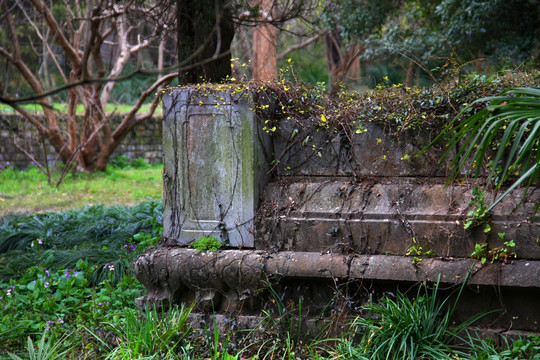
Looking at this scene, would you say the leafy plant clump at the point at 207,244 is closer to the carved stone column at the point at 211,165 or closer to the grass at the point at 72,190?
the carved stone column at the point at 211,165

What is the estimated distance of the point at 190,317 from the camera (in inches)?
162

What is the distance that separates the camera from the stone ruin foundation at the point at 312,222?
352cm

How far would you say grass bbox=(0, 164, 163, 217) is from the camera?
9277 mm

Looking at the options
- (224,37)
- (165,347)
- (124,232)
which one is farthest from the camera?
(124,232)

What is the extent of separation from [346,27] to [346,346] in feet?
24.9

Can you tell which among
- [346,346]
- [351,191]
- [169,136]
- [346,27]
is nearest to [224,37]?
[169,136]

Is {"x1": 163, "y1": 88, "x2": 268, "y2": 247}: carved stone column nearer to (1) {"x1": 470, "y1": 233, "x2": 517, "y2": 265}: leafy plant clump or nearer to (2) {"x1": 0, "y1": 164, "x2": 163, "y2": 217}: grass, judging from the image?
(1) {"x1": 470, "y1": 233, "x2": 517, "y2": 265}: leafy plant clump

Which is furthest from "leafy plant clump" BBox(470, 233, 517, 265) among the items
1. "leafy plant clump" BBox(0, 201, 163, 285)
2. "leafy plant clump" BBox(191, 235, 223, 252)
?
"leafy plant clump" BBox(0, 201, 163, 285)

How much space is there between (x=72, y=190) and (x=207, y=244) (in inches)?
282

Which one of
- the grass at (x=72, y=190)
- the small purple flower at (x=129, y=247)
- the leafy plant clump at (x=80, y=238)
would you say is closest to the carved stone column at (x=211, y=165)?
the leafy plant clump at (x=80, y=238)

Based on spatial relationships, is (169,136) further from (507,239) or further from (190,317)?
(507,239)

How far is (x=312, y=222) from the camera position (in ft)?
13.0

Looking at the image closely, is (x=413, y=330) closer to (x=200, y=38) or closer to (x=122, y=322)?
(x=122, y=322)

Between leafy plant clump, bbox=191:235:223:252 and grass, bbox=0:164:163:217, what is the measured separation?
5.26m
